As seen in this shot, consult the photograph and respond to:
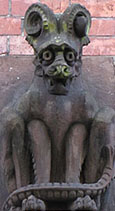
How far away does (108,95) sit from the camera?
284 cm

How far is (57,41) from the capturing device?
2.35m

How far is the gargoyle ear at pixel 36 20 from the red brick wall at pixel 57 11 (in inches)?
20.4

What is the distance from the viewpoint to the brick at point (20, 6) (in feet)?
10.1

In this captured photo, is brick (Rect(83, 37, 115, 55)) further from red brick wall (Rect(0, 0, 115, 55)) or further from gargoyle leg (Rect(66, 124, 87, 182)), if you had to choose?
gargoyle leg (Rect(66, 124, 87, 182))

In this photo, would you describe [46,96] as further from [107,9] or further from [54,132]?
[107,9]

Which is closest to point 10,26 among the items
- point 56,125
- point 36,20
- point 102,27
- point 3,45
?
point 3,45

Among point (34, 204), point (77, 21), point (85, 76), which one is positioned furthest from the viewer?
point (85, 76)

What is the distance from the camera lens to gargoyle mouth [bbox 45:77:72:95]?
7.67ft

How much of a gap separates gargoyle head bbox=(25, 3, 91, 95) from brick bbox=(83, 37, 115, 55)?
53 centimetres

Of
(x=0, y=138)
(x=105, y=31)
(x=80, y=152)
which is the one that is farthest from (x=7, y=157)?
(x=105, y=31)

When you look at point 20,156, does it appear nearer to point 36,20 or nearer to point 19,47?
point 36,20

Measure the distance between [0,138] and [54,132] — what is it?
0.17 meters

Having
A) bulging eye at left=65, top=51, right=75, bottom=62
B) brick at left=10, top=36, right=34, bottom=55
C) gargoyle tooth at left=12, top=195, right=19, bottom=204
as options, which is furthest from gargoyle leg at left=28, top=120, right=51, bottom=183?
brick at left=10, top=36, right=34, bottom=55

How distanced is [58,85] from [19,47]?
69 cm
